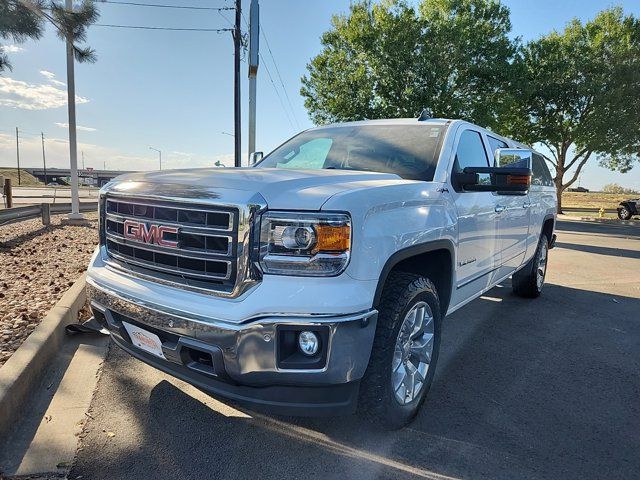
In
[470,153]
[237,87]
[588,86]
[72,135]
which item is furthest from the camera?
[588,86]

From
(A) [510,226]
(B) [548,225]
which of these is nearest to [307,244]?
(A) [510,226]

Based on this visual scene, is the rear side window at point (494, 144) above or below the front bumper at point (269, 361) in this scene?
above

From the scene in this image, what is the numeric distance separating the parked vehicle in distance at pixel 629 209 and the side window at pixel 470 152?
26.7 metres

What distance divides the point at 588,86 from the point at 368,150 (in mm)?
24660

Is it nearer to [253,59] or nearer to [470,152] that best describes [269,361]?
[470,152]

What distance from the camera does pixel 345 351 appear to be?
2.11 meters

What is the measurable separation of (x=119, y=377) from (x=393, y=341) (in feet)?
7.04

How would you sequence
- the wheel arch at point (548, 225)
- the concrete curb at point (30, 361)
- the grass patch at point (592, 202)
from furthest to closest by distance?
the grass patch at point (592, 202) → the wheel arch at point (548, 225) → the concrete curb at point (30, 361)

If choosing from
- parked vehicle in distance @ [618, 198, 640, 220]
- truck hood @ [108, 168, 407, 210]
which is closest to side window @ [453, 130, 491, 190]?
truck hood @ [108, 168, 407, 210]

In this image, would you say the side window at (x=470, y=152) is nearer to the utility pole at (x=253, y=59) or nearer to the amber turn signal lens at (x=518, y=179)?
the amber turn signal lens at (x=518, y=179)

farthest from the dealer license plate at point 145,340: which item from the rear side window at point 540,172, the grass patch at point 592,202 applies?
the grass patch at point 592,202

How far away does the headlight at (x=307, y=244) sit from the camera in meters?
2.14

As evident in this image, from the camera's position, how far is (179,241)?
2414 mm

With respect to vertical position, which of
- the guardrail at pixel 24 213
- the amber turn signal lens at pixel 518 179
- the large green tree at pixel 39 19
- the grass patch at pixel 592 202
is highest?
the large green tree at pixel 39 19
